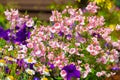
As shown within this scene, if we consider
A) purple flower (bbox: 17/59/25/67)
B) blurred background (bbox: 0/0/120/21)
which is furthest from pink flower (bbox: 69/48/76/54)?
blurred background (bbox: 0/0/120/21)

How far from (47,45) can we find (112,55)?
0.79 metres

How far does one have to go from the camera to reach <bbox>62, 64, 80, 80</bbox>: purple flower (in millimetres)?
4555

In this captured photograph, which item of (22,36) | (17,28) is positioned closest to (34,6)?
(17,28)

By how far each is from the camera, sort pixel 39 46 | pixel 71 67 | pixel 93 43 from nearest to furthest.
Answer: pixel 71 67
pixel 39 46
pixel 93 43

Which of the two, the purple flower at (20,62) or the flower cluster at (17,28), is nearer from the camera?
the purple flower at (20,62)

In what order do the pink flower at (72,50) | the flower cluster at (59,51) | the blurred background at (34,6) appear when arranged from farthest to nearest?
1. the blurred background at (34,6)
2. the pink flower at (72,50)
3. the flower cluster at (59,51)

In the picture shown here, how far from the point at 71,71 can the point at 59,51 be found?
0.61m

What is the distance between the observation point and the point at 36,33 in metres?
5.38

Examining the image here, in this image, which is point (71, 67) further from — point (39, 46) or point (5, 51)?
point (5, 51)

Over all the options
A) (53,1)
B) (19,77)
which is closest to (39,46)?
(19,77)

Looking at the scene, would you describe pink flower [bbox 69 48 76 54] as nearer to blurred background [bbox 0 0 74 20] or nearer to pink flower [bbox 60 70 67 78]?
pink flower [bbox 60 70 67 78]

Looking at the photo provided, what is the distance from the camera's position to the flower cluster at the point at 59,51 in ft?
15.4

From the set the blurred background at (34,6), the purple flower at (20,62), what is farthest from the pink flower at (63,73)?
the blurred background at (34,6)

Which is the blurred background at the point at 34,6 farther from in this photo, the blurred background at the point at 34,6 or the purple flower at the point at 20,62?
the purple flower at the point at 20,62
